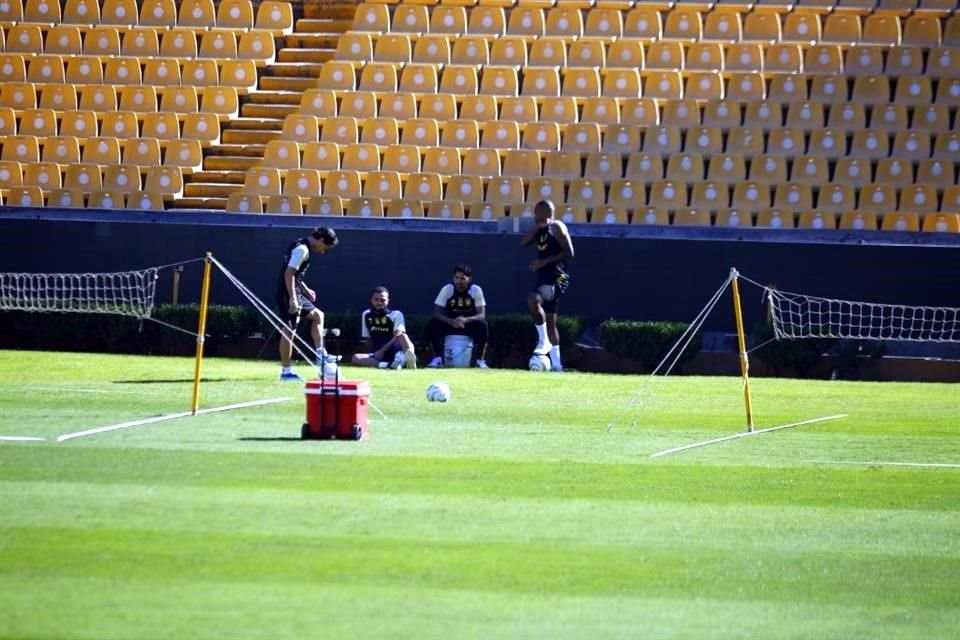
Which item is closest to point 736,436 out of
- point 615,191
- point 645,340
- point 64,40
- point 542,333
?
point 542,333

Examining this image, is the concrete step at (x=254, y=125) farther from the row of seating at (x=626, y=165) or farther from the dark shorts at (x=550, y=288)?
the dark shorts at (x=550, y=288)

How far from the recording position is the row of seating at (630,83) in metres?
28.2

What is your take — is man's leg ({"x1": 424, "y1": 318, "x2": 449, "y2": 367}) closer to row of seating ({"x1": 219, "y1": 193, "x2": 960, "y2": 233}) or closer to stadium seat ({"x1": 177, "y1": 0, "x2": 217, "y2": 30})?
row of seating ({"x1": 219, "y1": 193, "x2": 960, "y2": 233})

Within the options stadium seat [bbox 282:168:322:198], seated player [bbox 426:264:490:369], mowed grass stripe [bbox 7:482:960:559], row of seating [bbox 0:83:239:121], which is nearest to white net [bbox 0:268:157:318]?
stadium seat [bbox 282:168:322:198]

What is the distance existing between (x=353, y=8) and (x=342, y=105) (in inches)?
145

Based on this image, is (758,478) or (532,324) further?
(532,324)

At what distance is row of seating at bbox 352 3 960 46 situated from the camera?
29.4 meters

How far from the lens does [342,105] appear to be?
96.7 ft

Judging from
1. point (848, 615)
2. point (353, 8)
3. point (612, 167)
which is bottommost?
point (848, 615)

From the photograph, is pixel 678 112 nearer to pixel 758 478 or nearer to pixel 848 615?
pixel 758 478

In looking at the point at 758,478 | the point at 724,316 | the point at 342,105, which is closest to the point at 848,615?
the point at 758,478

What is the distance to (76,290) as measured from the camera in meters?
26.5

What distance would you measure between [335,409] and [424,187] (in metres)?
13.4

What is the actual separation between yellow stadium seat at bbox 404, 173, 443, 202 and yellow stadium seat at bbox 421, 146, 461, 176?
34 cm
